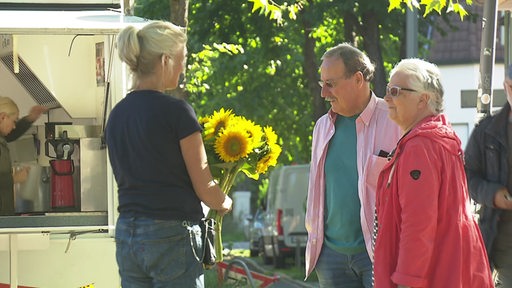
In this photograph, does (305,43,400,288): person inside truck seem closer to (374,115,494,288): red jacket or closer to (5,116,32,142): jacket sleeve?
(374,115,494,288): red jacket

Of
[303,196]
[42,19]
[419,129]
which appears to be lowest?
[303,196]

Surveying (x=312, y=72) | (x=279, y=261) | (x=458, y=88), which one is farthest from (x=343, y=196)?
(x=458, y=88)

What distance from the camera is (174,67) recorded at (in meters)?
4.53

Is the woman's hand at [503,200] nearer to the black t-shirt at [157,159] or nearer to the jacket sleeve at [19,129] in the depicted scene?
the black t-shirt at [157,159]

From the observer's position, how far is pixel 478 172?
17.7ft

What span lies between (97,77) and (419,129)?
3202 millimetres

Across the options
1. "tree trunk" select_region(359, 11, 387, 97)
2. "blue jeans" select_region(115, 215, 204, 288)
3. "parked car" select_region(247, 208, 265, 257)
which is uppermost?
"tree trunk" select_region(359, 11, 387, 97)

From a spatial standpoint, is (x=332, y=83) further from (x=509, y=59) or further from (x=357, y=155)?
(x=509, y=59)

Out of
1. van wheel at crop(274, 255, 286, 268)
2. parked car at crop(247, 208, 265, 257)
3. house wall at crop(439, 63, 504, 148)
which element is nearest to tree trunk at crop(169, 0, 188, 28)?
van wheel at crop(274, 255, 286, 268)

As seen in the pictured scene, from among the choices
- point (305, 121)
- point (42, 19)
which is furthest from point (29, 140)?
point (305, 121)

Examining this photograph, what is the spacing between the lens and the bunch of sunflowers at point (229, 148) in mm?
5472

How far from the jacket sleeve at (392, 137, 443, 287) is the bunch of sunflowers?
123 centimetres

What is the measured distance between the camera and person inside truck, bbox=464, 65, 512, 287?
521 cm

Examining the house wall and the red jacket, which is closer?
the red jacket
